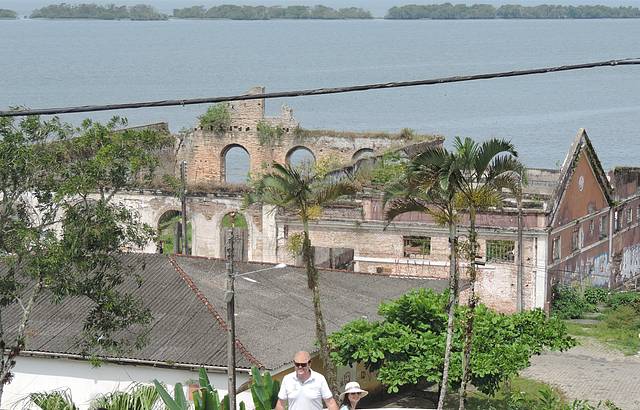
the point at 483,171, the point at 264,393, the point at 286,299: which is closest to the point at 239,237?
the point at 286,299

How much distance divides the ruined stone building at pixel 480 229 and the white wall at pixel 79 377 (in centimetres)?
1086

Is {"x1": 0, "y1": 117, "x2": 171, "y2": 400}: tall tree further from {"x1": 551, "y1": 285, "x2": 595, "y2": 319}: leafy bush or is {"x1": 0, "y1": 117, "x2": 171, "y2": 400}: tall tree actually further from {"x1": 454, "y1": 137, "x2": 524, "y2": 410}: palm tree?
{"x1": 551, "y1": 285, "x2": 595, "y2": 319}: leafy bush

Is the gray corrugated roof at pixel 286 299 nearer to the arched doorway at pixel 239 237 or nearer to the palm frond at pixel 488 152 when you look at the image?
the palm frond at pixel 488 152

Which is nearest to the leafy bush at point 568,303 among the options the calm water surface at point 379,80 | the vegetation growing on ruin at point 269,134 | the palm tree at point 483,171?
the vegetation growing on ruin at point 269,134

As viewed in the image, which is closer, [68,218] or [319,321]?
[68,218]

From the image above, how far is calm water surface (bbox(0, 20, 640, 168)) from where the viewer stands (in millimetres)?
82750

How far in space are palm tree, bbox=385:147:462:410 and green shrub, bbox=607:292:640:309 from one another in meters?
15.6

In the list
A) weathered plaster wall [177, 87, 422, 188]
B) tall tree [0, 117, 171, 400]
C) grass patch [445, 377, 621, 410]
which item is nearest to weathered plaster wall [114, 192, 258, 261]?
weathered plaster wall [177, 87, 422, 188]

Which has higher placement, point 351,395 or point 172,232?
point 351,395

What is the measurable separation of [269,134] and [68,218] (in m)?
26.0

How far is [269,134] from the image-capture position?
48188 mm

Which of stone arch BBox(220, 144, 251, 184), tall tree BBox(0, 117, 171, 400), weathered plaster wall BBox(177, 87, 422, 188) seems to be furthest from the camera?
stone arch BBox(220, 144, 251, 184)

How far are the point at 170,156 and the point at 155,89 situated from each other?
57172 millimetres

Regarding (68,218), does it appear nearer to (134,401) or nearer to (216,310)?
(134,401)
